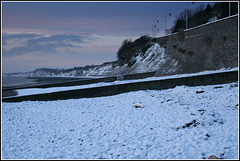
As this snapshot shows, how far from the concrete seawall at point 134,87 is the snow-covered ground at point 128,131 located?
12.2 ft

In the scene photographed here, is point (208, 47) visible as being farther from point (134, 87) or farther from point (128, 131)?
point (128, 131)

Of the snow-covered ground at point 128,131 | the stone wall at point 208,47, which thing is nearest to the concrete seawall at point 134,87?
the snow-covered ground at point 128,131

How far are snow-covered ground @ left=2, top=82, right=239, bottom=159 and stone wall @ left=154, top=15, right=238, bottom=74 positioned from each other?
11.4 meters

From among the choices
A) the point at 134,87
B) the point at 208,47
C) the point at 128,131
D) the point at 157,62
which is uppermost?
the point at 208,47

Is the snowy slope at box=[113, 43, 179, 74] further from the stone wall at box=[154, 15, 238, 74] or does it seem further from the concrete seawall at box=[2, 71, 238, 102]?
the concrete seawall at box=[2, 71, 238, 102]

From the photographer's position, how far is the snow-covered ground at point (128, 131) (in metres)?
6.20

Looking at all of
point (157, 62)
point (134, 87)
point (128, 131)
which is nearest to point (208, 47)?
point (134, 87)

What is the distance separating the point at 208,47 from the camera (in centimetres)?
2583

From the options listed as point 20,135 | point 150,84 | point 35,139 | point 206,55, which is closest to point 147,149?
point 35,139

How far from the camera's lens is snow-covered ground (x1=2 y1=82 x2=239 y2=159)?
620 cm

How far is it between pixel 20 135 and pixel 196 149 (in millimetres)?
7343

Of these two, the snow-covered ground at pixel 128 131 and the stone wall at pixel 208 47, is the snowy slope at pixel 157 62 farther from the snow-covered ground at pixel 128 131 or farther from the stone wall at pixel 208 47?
the snow-covered ground at pixel 128 131

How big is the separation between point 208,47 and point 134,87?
1478cm

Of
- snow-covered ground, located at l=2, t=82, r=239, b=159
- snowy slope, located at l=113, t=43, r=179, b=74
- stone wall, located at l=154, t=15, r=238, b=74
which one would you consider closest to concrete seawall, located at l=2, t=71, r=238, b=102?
snow-covered ground, located at l=2, t=82, r=239, b=159
